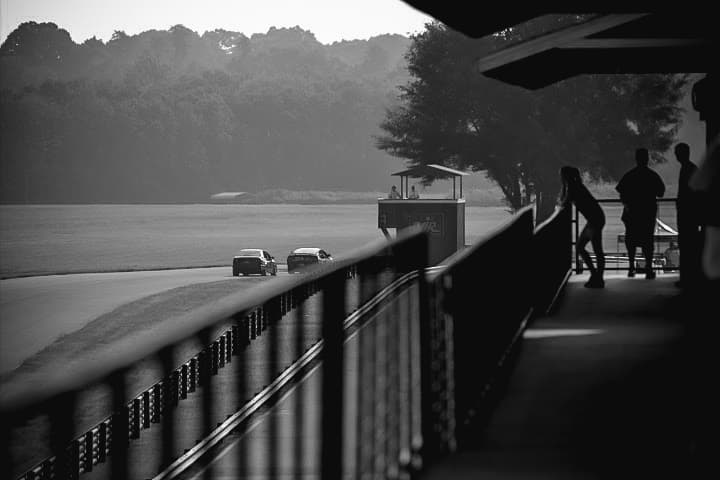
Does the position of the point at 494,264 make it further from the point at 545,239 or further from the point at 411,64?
the point at 411,64

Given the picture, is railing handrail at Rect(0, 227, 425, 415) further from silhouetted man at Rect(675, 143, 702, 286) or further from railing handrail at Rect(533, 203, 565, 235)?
silhouetted man at Rect(675, 143, 702, 286)

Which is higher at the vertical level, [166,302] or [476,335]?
[476,335]

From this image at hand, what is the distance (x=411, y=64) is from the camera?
65188mm

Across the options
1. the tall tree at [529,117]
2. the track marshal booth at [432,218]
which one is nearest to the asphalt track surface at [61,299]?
the track marshal booth at [432,218]

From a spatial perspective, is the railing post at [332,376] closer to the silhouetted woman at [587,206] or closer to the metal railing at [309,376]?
the metal railing at [309,376]

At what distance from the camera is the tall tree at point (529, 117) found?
197 ft

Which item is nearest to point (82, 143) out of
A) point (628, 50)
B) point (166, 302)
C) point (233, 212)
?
point (233, 212)

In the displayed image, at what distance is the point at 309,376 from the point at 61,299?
72.9 m

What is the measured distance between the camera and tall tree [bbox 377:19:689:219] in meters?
60.1

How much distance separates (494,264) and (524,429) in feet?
3.87

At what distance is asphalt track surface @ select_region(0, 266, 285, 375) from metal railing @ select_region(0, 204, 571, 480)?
46993 millimetres

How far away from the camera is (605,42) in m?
12.2

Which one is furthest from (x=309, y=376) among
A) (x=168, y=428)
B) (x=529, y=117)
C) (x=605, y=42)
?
(x=529, y=117)

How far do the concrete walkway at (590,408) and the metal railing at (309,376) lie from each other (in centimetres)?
25
